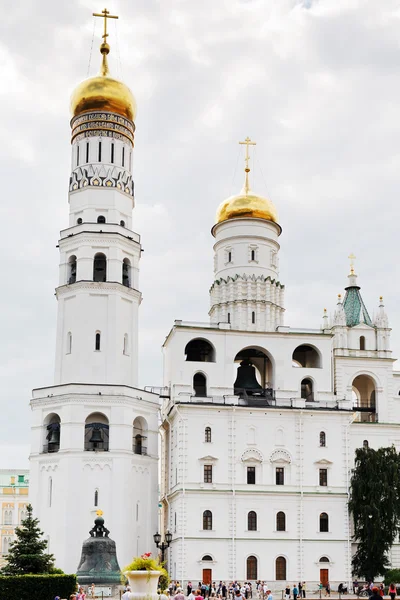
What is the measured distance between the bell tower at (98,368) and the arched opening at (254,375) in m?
5.61

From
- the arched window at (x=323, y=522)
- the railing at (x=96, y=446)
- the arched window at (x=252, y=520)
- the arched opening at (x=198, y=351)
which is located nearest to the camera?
the railing at (x=96, y=446)

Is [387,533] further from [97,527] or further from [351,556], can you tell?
[97,527]

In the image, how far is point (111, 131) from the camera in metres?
56.0

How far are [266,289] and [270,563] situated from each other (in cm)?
1693

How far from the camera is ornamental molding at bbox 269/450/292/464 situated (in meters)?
52.0

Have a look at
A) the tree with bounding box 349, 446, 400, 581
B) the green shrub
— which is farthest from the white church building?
the green shrub

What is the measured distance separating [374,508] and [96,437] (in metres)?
15.7

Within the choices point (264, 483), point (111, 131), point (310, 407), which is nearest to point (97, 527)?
point (264, 483)

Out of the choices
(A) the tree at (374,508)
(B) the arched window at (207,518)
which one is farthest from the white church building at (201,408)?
(A) the tree at (374,508)

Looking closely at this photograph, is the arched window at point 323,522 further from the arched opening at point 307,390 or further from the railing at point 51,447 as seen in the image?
the railing at point 51,447

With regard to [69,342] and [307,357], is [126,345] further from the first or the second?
[307,357]

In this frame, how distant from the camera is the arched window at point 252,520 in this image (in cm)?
5091

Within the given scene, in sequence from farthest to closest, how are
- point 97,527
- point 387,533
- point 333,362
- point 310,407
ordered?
point 333,362 → point 310,407 → point 387,533 → point 97,527

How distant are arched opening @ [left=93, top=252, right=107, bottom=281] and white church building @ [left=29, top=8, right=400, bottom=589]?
90 mm
